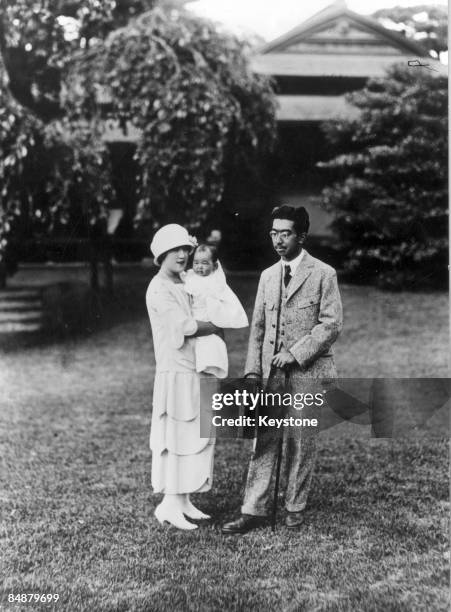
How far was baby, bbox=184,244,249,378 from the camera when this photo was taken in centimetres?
369

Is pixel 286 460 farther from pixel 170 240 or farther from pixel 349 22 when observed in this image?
pixel 349 22

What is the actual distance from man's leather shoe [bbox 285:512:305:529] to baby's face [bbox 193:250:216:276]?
1355mm

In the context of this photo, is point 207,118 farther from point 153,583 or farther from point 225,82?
point 153,583

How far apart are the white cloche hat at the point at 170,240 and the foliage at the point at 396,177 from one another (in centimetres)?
98

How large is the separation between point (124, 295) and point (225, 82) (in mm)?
1519

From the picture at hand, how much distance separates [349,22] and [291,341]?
190 centimetres

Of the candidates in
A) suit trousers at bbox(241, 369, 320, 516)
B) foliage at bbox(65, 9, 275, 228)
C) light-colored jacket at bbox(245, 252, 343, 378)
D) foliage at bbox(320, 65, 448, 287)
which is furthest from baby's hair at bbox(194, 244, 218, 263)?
foliage at bbox(320, 65, 448, 287)

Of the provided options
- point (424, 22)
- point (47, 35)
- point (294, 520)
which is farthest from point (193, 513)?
point (47, 35)

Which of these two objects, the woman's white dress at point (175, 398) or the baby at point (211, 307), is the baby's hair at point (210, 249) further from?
the woman's white dress at point (175, 398)

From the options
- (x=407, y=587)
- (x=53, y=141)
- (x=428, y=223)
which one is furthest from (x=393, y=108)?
(x=407, y=587)

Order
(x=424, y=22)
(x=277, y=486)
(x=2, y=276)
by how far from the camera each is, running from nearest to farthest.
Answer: (x=277, y=486), (x=424, y=22), (x=2, y=276)

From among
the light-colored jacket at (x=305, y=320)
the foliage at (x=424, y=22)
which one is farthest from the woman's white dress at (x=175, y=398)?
the foliage at (x=424, y=22)

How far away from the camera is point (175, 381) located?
3.69 metres

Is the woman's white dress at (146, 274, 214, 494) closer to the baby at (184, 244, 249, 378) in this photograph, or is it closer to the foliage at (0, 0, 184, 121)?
the baby at (184, 244, 249, 378)
